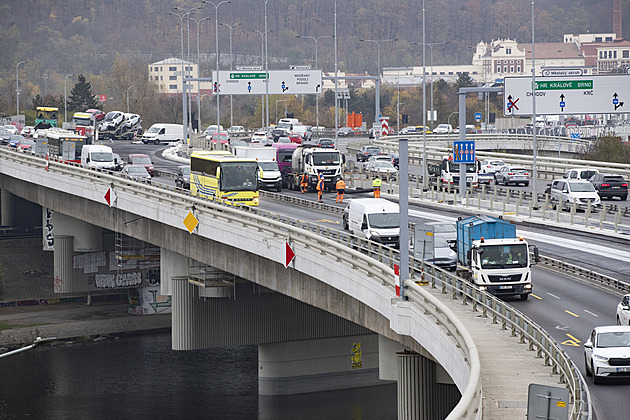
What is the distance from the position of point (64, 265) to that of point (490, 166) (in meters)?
32.4

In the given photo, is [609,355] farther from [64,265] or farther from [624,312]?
[64,265]

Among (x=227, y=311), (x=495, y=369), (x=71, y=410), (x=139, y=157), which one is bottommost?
(x=71, y=410)

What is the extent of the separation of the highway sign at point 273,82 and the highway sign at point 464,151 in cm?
4652

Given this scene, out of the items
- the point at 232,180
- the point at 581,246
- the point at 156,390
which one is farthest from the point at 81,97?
the point at 581,246

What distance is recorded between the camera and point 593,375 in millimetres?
21672

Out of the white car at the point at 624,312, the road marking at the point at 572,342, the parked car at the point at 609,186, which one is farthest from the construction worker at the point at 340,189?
the road marking at the point at 572,342

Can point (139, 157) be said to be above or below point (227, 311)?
above

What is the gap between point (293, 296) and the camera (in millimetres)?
35531

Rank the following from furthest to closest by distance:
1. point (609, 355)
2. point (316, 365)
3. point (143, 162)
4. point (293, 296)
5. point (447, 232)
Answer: point (143, 162), point (316, 365), point (447, 232), point (293, 296), point (609, 355)

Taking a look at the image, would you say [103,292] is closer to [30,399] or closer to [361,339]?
Result: [30,399]

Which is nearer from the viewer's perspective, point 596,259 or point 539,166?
point 596,259

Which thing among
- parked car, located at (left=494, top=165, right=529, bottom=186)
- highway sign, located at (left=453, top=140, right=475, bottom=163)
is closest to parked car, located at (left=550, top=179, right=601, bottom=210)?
highway sign, located at (left=453, top=140, right=475, bottom=163)

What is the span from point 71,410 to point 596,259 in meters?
24.9

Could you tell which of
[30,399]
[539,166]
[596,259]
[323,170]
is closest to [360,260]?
[596,259]
